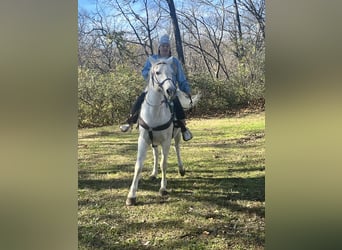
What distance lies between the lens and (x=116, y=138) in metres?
5.28

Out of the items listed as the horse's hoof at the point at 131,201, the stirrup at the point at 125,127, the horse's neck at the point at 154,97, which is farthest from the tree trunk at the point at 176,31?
the horse's hoof at the point at 131,201

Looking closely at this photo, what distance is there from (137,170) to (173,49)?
4.87ft

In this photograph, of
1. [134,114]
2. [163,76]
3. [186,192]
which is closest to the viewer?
[163,76]

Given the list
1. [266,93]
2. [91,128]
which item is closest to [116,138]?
[91,128]

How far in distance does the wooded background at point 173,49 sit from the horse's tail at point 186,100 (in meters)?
0.08

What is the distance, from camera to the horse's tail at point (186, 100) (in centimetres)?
520

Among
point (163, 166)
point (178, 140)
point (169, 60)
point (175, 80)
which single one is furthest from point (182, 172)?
point (169, 60)

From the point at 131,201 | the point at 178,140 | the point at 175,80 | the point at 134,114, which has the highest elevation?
the point at 175,80

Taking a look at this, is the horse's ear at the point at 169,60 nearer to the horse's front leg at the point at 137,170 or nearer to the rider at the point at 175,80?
the rider at the point at 175,80

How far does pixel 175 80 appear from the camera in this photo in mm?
5129

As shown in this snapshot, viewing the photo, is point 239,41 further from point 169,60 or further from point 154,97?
point 154,97

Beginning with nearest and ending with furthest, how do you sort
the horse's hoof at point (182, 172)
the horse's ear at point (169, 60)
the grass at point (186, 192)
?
the grass at point (186, 192) → the horse's ear at point (169, 60) → the horse's hoof at point (182, 172)

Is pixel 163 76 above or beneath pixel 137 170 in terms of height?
above
